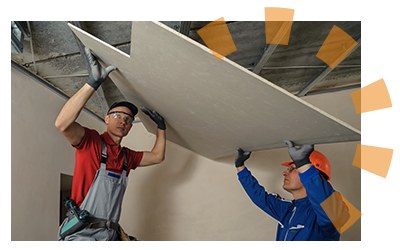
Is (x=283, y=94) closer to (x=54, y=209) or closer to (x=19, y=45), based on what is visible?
(x=19, y=45)

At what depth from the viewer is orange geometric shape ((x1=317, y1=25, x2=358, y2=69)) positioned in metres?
2.40

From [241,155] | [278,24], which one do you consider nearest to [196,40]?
[278,24]

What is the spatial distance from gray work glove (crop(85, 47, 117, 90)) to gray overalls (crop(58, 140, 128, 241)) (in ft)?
1.68

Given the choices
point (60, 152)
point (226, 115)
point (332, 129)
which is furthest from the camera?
point (60, 152)

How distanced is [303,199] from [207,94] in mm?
1334

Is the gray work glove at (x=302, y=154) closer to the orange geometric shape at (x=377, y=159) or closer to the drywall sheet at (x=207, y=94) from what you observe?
the drywall sheet at (x=207, y=94)

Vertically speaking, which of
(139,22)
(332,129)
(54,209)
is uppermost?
(139,22)

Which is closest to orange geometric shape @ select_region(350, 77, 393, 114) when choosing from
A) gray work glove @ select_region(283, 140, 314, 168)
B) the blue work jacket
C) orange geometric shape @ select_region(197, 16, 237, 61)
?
gray work glove @ select_region(283, 140, 314, 168)

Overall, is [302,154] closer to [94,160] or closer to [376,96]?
[376,96]

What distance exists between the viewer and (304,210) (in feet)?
7.28

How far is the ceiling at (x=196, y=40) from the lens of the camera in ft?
6.80

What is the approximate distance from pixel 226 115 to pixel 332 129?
69cm

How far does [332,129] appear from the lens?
1.53 metres
